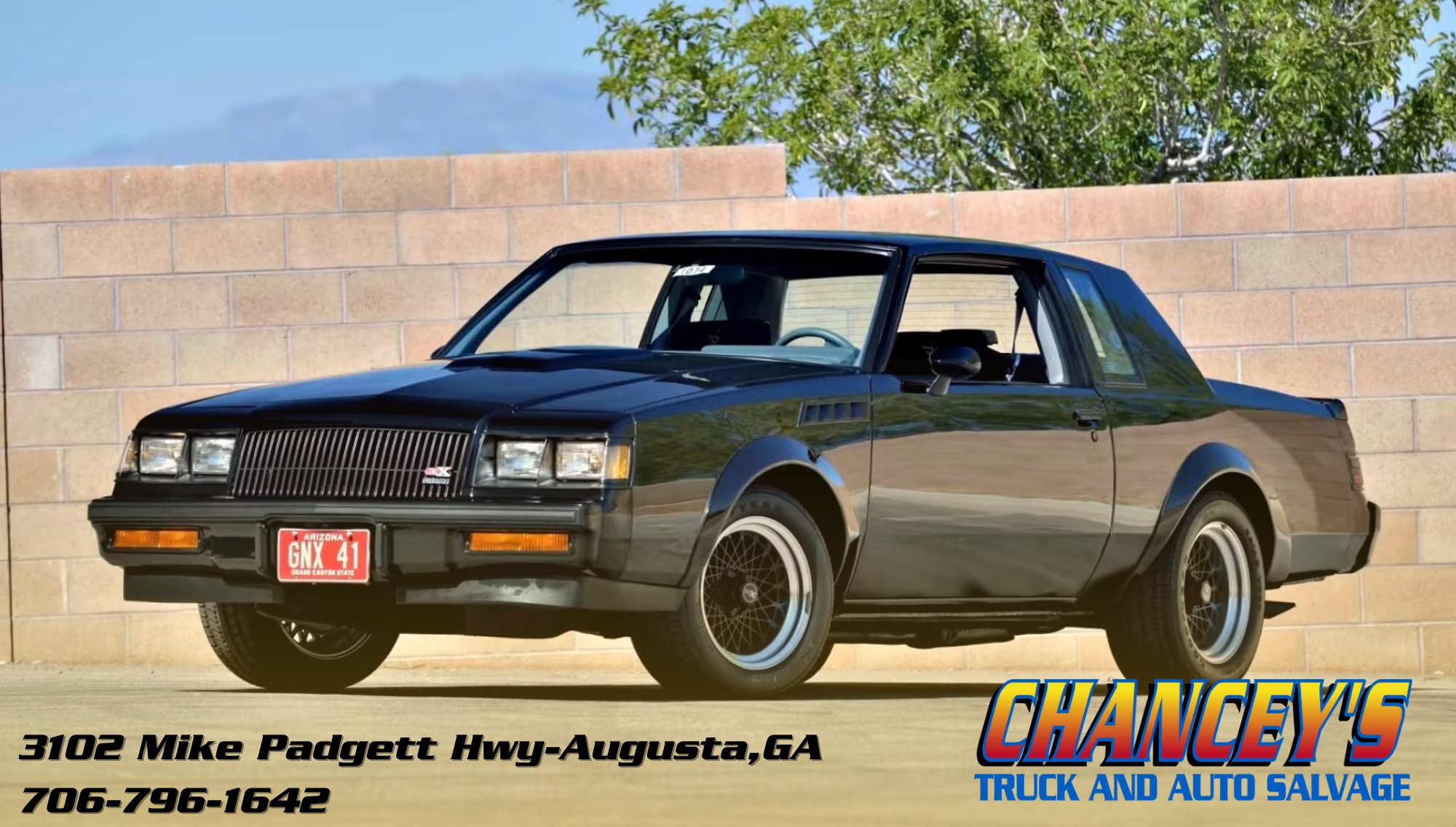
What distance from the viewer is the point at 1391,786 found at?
Result: 5.80 m

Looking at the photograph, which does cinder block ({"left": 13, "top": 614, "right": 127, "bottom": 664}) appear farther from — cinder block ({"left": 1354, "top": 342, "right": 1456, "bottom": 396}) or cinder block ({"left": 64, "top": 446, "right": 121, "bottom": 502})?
cinder block ({"left": 1354, "top": 342, "right": 1456, "bottom": 396})

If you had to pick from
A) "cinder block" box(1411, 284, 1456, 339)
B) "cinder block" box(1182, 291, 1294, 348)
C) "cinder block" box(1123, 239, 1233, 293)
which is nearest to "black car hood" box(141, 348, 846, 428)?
"cinder block" box(1123, 239, 1233, 293)

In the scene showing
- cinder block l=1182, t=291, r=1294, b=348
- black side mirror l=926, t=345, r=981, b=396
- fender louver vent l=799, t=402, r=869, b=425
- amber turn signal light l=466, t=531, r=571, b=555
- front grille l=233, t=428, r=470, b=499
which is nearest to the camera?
amber turn signal light l=466, t=531, r=571, b=555

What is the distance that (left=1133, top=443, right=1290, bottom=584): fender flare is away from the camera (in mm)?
9062

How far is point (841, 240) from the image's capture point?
841 cm

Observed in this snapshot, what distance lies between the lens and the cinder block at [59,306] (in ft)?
39.4

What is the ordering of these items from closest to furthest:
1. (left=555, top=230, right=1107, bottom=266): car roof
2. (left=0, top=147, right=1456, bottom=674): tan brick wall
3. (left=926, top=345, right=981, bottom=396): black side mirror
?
(left=926, top=345, right=981, bottom=396): black side mirror, (left=555, top=230, right=1107, bottom=266): car roof, (left=0, top=147, right=1456, bottom=674): tan brick wall

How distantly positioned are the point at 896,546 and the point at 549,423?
1.40 metres

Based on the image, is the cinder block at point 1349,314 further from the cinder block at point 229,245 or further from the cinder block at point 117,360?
the cinder block at point 117,360

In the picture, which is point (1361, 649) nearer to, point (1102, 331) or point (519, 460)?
point (1102, 331)

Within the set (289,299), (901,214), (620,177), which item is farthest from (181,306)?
(901,214)

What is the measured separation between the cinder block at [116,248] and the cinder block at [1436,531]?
244 inches

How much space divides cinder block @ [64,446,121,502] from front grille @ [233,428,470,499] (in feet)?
15.1

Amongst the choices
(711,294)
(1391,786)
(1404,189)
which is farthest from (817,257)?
(1404,189)
